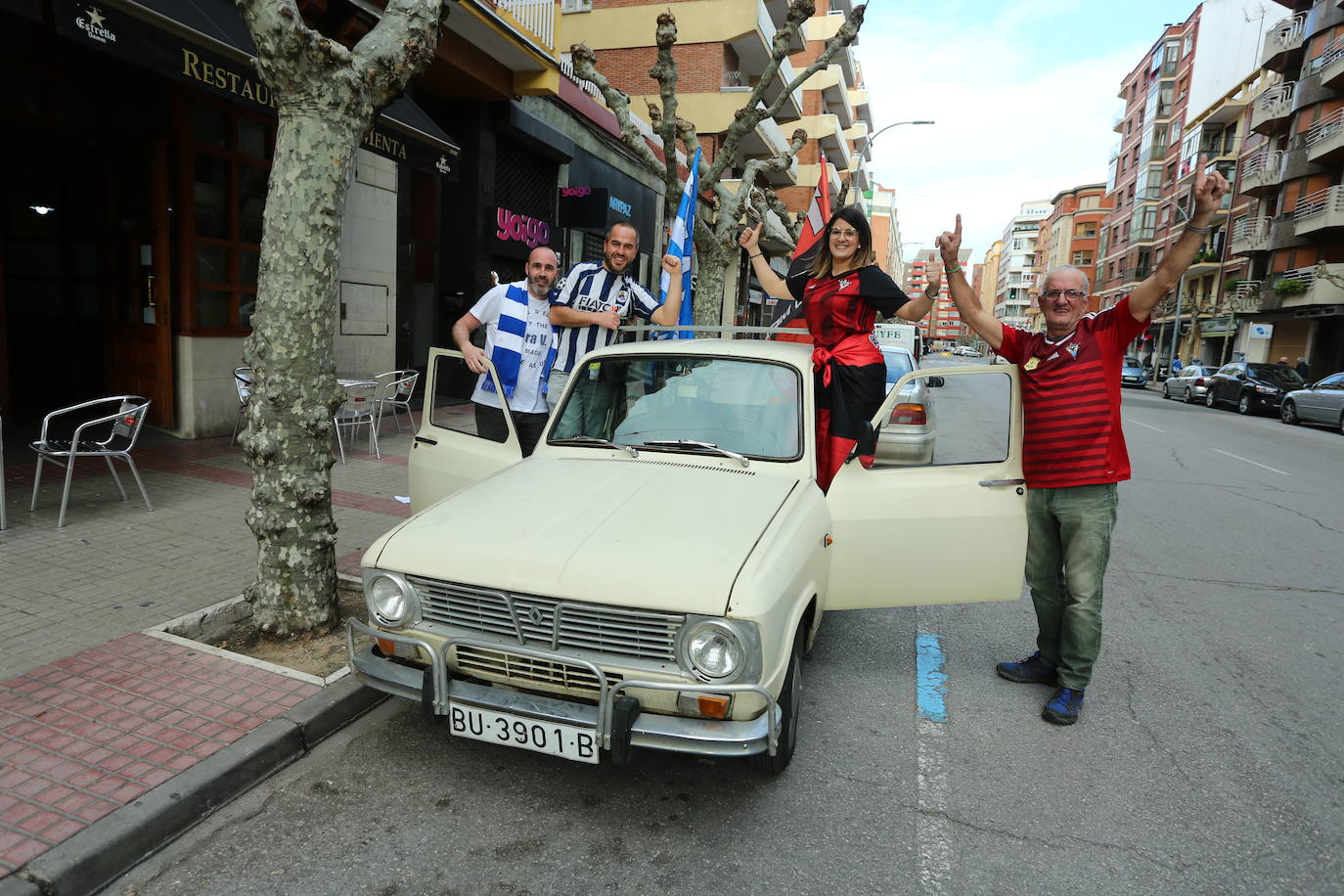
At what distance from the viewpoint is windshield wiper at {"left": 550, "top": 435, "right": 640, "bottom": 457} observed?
3844mm

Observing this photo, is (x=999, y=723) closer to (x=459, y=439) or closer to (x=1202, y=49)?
(x=459, y=439)

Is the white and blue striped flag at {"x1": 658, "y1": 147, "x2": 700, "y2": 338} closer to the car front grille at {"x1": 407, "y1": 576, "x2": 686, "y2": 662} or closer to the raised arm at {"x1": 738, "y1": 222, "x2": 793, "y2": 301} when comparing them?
the raised arm at {"x1": 738, "y1": 222, "x2": 793, "y2": 301}

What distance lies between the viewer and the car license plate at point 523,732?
2.62 metres

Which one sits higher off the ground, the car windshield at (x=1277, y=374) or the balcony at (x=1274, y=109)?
the balcony at (x=1274, y=109)

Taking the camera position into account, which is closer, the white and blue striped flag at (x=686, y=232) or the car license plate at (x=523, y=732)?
the car license plate at (x=523, y=732)

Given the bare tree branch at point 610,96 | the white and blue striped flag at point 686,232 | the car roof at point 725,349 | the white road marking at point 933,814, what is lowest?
the white road marking at point 933,814

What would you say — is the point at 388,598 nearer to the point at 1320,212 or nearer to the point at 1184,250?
the point at 1184,250

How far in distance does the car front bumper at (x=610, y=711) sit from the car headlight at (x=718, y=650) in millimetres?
48

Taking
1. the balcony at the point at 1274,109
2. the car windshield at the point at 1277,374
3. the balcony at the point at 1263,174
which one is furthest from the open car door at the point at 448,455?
the balcony at the point at 1274,109

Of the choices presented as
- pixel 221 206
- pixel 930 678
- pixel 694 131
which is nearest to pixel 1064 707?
pixel 930 678

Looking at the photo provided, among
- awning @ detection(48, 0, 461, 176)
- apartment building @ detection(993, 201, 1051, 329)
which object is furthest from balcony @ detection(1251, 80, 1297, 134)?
apartment building @ detection(993, 201, 1051, 329)

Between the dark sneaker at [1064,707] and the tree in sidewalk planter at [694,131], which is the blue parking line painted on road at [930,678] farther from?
the tree in sidewalk planter at [694,131]

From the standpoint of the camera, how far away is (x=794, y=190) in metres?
40.4

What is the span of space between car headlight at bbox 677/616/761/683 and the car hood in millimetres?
77
